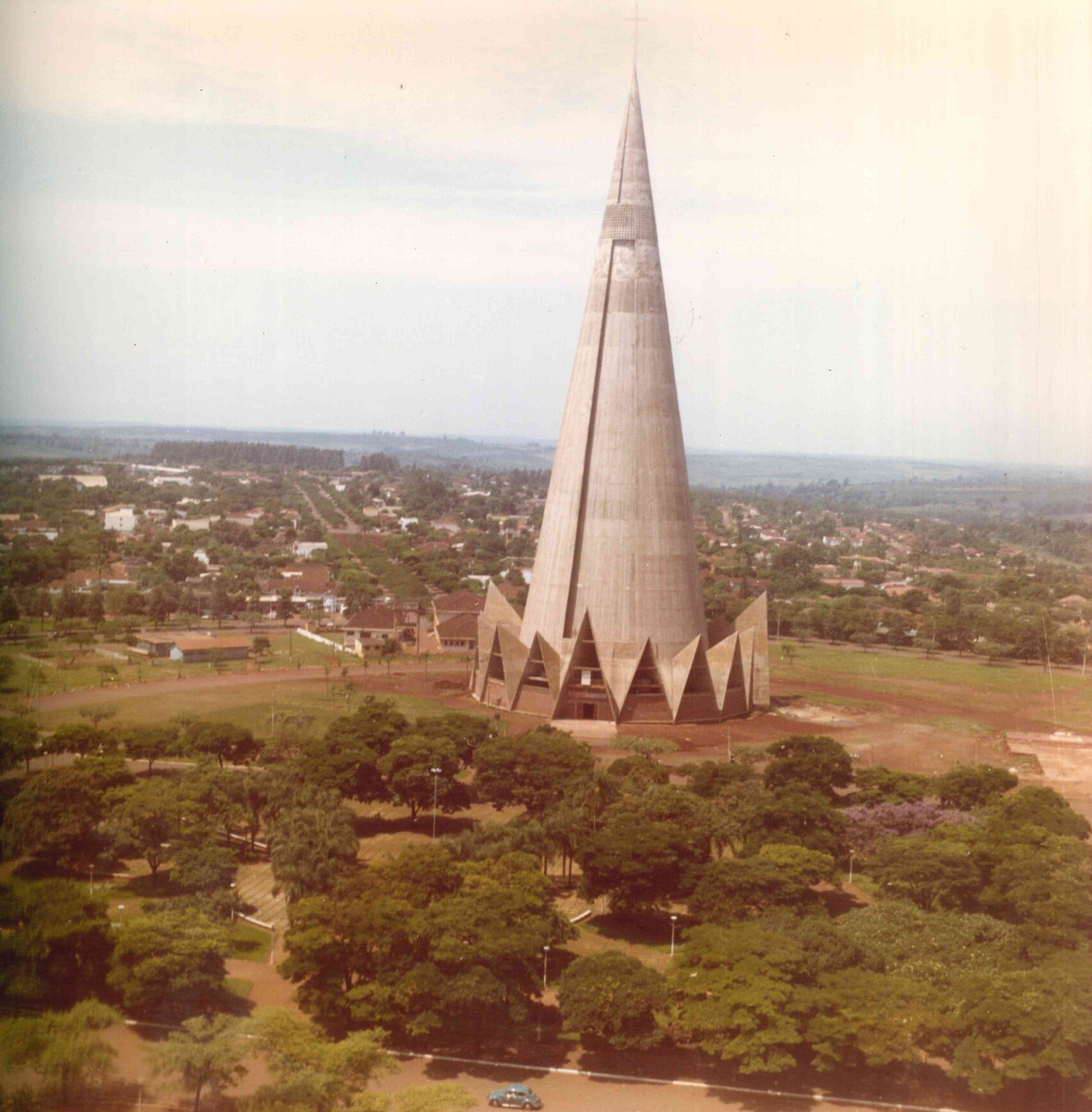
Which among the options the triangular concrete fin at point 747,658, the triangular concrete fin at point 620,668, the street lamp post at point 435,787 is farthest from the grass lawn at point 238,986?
the triangular concrete fin at point 747,658

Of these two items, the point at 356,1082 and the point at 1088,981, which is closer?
the point at 356,1082

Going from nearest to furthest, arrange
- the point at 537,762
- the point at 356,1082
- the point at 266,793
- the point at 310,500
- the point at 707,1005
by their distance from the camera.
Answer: the point at 356,1082 < the point at 707,1005 < the point at 266,793 < the point at 537,762 < the point at 310,500

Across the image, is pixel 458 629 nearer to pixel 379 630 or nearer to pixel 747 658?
pixel 379 630

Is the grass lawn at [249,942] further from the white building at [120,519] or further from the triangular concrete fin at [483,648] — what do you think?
the white building at [120,519]

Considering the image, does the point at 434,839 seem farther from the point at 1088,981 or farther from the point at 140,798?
the point at 1088,981

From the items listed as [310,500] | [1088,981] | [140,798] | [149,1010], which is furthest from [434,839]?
[310,500]

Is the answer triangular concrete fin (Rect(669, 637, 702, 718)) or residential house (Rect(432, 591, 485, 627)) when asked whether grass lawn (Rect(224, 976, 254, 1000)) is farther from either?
residential house (Rect(432, 591, 485, 627))
